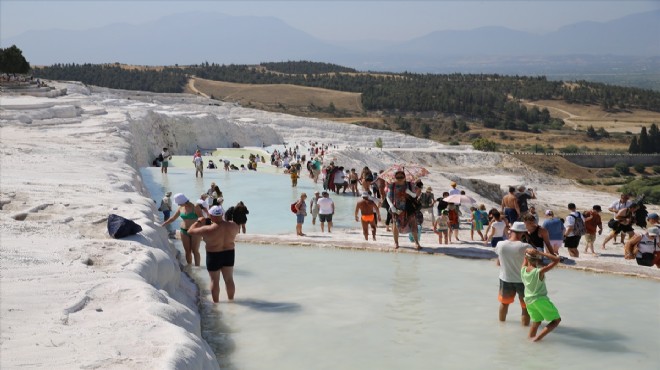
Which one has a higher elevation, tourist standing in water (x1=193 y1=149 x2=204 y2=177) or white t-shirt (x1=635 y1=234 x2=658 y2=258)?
white t-shirt (x1=635 y1=234 x2=658 y2=258)

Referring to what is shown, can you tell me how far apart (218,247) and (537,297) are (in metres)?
3.19

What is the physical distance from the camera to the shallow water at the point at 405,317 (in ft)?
21.4

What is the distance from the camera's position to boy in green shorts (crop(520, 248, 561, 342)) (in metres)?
6.73

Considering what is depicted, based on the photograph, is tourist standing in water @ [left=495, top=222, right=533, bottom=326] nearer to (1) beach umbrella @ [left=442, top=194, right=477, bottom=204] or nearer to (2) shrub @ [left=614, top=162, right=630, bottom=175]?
(1) beach umbrella @ [left=442, top=194, right=477, bottom=204]

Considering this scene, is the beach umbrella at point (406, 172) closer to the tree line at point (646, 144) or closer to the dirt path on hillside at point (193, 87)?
the tree line at point (646, 144)

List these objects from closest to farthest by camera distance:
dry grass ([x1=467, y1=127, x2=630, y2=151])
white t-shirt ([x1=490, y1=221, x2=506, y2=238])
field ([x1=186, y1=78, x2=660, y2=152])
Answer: white t-shirt ([x1=490, y1=221, x2=506, y2=238]), dry grass ([x1=467, y1=127, x2=630, y2=151]), field ([x1=186, y1=78, x2=660, y2=152])

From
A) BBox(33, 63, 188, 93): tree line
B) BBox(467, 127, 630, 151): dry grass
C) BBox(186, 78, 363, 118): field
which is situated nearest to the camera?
BBox(467, 127, 630, 151): dry grass

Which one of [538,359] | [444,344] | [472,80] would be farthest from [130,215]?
[472,80]

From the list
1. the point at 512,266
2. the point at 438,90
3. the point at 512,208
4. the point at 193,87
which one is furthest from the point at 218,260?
the point at 193,87

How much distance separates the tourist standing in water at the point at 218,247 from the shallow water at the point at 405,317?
19 centimetres

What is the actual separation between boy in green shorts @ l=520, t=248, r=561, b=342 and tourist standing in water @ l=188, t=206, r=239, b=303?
9.66ft

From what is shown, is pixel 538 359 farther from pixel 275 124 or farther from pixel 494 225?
pixel 275 124

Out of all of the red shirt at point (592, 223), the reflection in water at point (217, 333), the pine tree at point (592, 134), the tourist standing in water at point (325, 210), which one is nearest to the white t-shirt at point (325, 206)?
the tourist standing in water at point (325, 210)

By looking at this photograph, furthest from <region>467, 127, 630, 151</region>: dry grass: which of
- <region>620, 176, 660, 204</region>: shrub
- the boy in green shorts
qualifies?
the boy in green shorts
